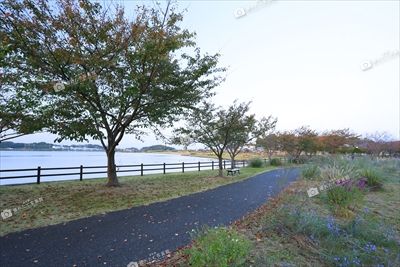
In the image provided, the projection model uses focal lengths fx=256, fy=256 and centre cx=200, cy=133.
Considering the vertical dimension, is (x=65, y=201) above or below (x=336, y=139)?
below

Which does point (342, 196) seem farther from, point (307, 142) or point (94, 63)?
point (307, 142)

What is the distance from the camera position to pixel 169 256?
4141mm

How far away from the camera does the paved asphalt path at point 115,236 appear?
13.3 feet

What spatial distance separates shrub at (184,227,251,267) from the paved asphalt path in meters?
1.05

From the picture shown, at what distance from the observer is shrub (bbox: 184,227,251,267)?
3.24 metres

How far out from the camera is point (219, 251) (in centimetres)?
333

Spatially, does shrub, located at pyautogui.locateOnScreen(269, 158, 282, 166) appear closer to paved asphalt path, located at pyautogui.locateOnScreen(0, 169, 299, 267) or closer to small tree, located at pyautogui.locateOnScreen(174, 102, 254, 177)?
small tree, located at pyautogui.locateOnScreen(174, 102, 254, 177)

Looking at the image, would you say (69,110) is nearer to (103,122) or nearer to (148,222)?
(103,122)

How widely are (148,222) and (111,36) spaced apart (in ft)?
22.3

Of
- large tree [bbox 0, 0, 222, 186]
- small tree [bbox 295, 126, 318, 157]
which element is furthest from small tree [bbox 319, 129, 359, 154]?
large tree [bbox 0, 0, 222, 186]

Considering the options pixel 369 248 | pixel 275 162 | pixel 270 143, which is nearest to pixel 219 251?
pixel 369 248

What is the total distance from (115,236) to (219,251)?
8.71 feet

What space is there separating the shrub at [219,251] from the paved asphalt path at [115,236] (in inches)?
41.4

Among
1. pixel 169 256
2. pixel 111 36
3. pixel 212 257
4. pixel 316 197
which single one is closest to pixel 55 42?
pixel 111 36
